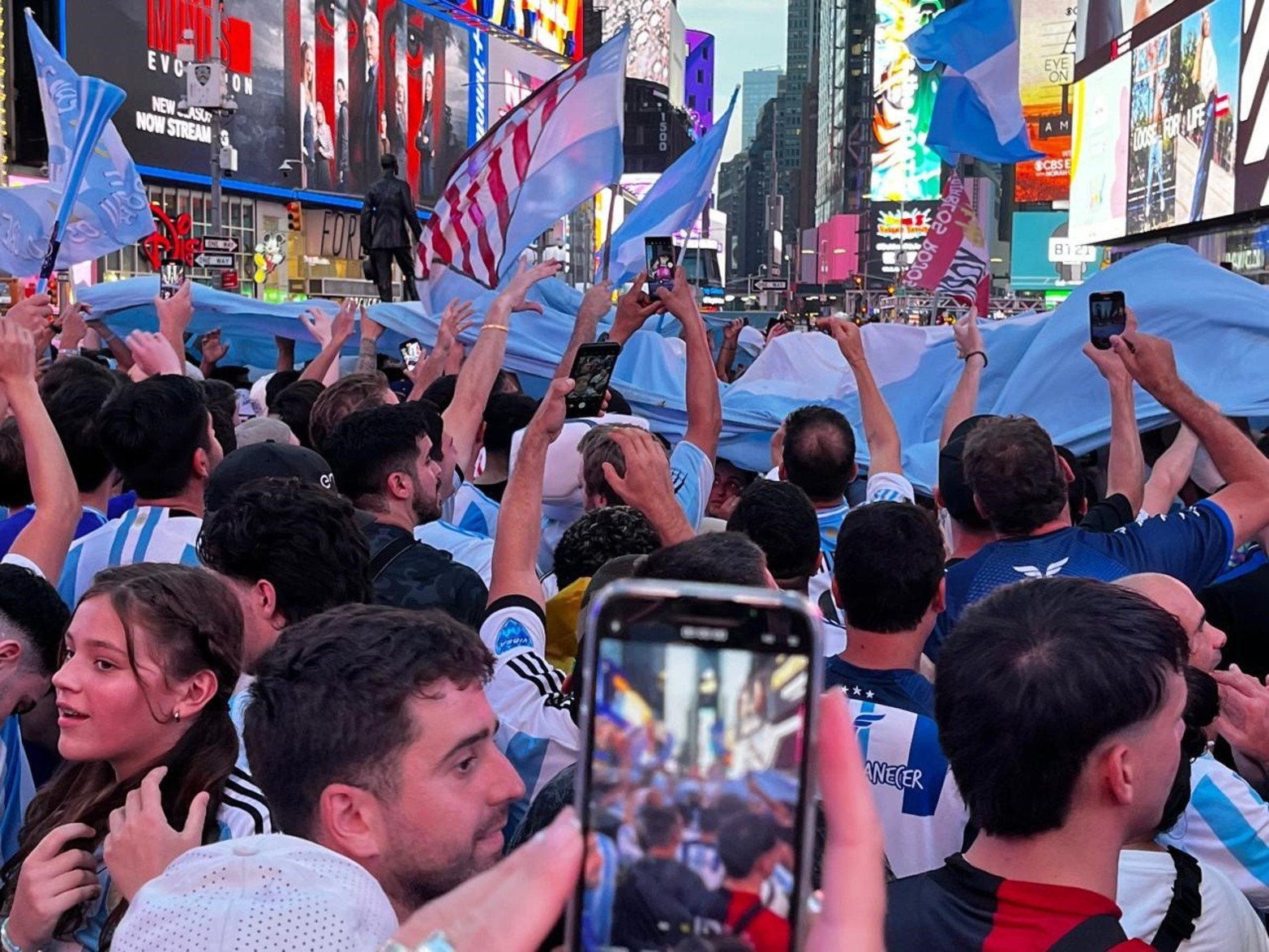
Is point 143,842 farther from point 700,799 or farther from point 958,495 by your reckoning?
point 958,495

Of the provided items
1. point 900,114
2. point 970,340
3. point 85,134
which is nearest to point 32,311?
point 970,340

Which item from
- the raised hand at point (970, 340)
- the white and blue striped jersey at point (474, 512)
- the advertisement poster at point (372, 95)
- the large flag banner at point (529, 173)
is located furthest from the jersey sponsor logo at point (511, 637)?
the advertisement poster at point (372, 95)

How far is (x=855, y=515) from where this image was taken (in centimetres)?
344

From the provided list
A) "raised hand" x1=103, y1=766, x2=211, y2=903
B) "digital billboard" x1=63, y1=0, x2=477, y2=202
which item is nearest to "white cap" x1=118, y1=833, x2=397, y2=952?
"raised hand" x1=103, y1=766, x2=211, y2=903

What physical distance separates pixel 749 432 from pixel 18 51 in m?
26.6

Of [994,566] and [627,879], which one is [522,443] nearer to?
[994,566]

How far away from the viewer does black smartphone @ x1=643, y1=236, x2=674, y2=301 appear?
20.7 ft

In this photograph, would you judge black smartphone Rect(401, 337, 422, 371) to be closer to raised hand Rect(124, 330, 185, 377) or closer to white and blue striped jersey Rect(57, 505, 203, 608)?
raised hand Rect(124, 330, 185, 377)

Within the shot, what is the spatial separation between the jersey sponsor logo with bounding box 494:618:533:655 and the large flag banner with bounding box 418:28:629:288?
611 centimetres

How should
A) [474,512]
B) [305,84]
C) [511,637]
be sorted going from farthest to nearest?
[305,84], [474,512], [511,637]

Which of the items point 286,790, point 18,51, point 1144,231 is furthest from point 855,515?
point 1144,231

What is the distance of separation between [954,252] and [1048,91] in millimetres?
89688

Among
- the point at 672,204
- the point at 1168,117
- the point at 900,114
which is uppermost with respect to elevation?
the point at 900,114

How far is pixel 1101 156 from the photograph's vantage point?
49812 mm
